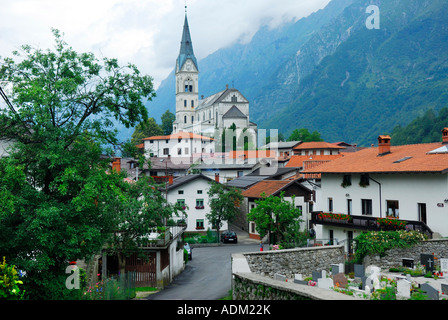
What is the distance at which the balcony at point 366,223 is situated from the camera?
23.6m

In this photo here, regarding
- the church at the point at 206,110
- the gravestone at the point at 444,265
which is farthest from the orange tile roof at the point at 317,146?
the gravestone at the point at 444,265

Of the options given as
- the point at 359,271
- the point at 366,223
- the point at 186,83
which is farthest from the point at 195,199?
the point at 186,83

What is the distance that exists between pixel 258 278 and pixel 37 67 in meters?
10.9

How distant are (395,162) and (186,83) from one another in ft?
433

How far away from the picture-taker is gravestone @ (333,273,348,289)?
15250 millimetres

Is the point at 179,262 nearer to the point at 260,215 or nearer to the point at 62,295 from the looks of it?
the point at 260,215

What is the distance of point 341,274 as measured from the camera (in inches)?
628

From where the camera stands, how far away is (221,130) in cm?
12838

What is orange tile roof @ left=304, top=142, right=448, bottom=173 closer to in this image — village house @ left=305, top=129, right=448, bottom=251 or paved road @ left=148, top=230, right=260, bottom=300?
village house @ left=305, top=129, right=448, bottom=251

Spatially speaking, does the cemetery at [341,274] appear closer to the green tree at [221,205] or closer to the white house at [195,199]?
the green tree at [221,205]

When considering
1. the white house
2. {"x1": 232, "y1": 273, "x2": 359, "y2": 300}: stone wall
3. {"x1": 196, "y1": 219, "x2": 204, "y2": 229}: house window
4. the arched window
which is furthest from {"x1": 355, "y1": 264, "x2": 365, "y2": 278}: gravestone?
the arched window

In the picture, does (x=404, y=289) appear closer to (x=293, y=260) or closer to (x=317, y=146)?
(x=293, y=260)

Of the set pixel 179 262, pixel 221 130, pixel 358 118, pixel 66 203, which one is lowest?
pixel 179 262
